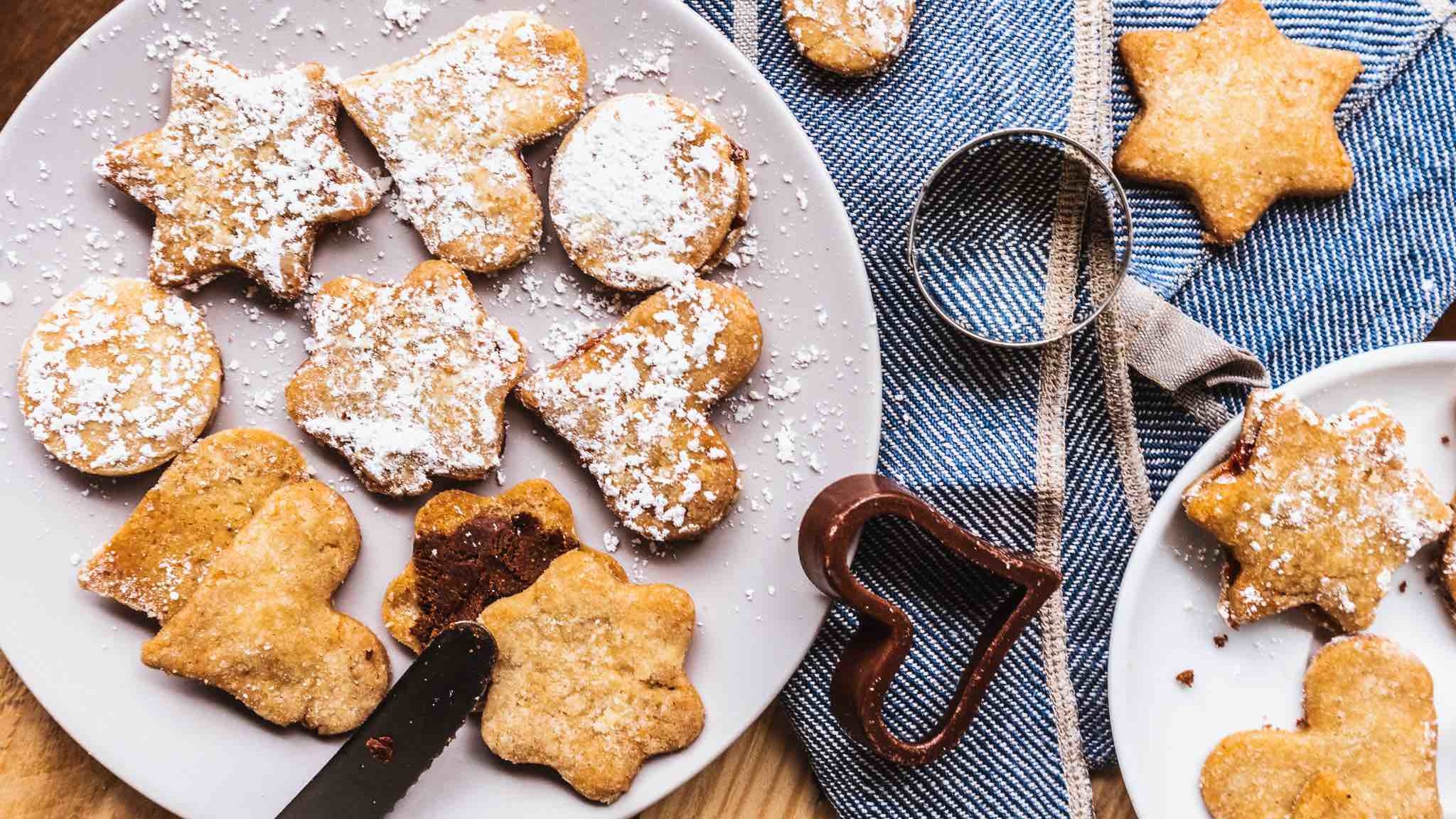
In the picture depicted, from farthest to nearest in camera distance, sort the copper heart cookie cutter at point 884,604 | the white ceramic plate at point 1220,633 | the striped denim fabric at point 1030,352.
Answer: the striped denim fabric at point 1030,352 → the white ceramic plate at point 1220,633 → the copper heart cookie cutter at point 884,604

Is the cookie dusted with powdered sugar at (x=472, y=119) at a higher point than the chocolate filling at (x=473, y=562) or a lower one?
higher

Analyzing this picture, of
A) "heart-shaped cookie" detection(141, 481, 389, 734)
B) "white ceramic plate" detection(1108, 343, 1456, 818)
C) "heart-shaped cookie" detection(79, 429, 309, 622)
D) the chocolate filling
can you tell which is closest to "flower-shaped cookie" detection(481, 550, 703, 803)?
the chocolate filling

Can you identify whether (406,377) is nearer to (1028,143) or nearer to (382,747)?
(382,747)

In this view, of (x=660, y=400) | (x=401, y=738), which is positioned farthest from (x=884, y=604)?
(x=401, y=738)

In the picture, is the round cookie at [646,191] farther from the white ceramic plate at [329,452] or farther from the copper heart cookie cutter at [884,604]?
the copper heart cookie cutter at [884,604]

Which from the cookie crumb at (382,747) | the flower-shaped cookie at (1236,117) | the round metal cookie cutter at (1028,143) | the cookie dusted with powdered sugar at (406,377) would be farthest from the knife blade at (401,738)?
the flower-shaped cookie at (1236,117)

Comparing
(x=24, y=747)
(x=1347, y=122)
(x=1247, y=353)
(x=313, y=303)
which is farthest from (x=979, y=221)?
(x=24, y=747)
